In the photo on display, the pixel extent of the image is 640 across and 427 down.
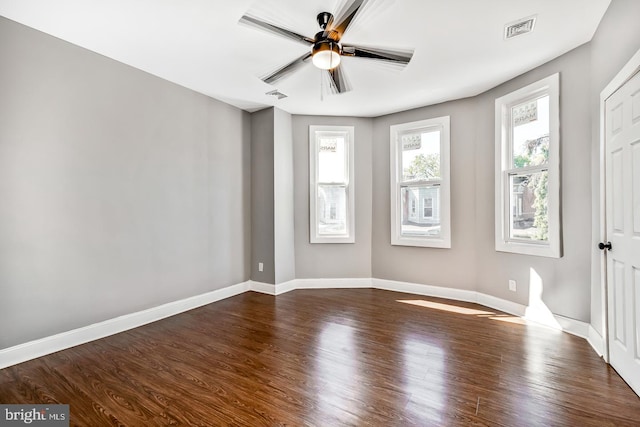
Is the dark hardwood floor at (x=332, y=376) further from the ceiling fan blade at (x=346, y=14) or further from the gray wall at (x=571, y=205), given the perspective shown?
the ceiling fan blade at (x=346, y=14)

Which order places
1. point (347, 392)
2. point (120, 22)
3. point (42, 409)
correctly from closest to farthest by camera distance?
point (42, 409) < point (347, 392) < point (120, 22)

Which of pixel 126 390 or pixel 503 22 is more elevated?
pixel 503 22

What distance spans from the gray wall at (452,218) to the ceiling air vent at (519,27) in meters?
1.44

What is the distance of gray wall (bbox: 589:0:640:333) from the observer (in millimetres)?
2033

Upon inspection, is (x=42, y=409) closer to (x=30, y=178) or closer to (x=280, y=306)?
(x=30, y=178)

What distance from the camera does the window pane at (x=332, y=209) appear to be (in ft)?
15.6

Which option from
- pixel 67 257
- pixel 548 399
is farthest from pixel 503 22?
pixel 67 257

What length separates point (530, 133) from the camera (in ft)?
10.8

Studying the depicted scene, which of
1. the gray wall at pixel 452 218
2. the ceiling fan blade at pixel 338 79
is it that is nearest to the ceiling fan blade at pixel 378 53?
the ceiling fan blade at pixel 338 79

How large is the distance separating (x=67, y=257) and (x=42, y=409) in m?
1.26

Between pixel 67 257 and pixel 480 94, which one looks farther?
pixel 480 94

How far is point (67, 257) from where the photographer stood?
2.64 meters

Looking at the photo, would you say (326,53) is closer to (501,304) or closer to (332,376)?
(332,376)

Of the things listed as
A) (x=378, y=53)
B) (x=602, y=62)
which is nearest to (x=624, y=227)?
(x=602, y=62)
